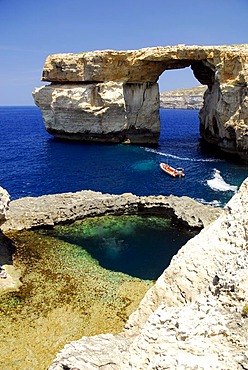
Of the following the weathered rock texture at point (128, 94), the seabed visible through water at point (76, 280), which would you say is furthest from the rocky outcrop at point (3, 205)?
the weathered rock texture at point (128, 94)

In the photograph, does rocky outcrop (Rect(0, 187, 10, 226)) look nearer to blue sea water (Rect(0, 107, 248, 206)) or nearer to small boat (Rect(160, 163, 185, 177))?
blue sea water (Rect(0, 107, 248, 206))

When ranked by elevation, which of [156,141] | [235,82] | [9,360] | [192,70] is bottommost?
[9,360]

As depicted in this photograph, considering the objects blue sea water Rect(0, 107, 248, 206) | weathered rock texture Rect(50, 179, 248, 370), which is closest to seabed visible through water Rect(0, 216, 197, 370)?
weathered rock texture Rect(50, 179, 248, 370)

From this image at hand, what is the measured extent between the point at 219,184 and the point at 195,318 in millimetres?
42310

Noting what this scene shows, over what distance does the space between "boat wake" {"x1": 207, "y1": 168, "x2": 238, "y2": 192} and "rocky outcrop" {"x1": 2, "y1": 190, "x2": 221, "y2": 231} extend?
349 inches

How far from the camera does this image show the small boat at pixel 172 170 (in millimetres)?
52594

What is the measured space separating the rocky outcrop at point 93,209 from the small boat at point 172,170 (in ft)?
39.3

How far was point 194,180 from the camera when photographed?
51.2 metres

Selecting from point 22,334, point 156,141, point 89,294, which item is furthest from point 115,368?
→ point 156,141

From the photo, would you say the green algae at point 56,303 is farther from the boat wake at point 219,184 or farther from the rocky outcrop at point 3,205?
the boat wake at point 219,184

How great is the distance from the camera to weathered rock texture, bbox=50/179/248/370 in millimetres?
7113

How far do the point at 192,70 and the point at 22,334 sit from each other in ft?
253

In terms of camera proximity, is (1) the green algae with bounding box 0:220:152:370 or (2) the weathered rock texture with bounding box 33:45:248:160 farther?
(2) the weathered rock texture with bounding box 33:45:248:160

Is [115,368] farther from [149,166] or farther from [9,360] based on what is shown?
[149,166]
